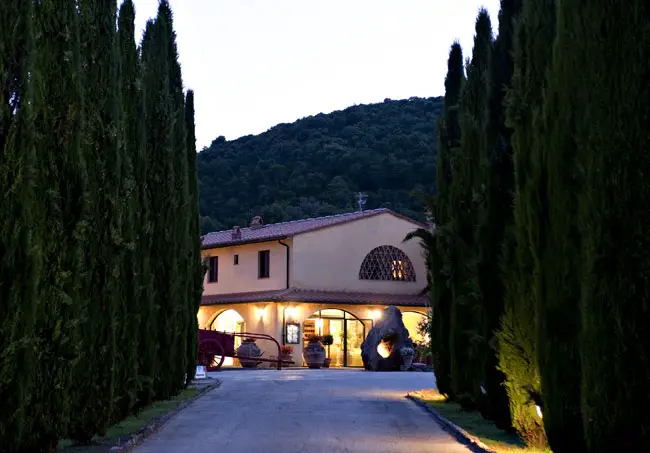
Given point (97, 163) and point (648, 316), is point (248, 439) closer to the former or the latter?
point (97, 163)

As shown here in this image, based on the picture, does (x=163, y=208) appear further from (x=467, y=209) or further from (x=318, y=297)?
(x=318, y=297)

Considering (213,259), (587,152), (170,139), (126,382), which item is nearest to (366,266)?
(213,259)

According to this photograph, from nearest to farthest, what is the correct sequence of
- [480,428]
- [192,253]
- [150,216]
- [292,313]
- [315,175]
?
1. [480,428]
2. [150,216]
3. [192,253]
4. [292,313]
5. [315,175]

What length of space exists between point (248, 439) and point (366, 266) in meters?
29.3

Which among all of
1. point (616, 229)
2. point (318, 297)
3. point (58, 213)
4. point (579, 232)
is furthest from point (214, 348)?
point (616, 229)

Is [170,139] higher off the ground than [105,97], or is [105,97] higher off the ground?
[170,139]

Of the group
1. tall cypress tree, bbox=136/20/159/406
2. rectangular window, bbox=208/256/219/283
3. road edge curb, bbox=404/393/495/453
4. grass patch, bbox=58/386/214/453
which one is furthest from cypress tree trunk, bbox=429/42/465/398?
rectangular window, bbox=208/256/219/283

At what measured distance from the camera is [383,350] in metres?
32.6

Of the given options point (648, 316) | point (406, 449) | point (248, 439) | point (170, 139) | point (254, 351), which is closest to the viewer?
point (648, 316)

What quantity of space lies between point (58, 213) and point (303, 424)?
5.41m

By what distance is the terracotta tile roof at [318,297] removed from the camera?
36344 millimetres

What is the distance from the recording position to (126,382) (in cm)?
1154

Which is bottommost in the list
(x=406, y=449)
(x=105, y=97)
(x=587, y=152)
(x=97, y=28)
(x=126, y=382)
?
(x=406, y=449)

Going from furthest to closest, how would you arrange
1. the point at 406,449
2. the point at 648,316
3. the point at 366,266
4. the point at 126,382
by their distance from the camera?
the point at 366,266
the point at 126,382
the point at 406,449
the point at 648,316
